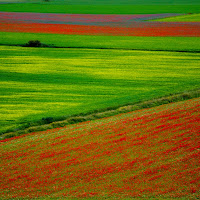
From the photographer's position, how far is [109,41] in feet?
201

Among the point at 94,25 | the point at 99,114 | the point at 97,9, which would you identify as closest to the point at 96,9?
the point at 97,9

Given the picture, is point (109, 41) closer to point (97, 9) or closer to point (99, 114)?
point (99, 114)

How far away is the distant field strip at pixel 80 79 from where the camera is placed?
29766 millimetres

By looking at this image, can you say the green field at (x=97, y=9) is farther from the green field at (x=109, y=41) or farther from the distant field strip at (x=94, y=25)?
the green field at (x=109, y=41)

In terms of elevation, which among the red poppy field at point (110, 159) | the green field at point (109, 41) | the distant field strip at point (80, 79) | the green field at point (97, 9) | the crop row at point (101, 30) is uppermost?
the green field at point (97, 9)

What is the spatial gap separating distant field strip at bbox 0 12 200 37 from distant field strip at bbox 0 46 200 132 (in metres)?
17.2

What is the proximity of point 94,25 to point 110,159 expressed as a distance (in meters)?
63.3

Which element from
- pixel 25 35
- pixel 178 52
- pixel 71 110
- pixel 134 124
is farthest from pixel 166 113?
pixel 25 35

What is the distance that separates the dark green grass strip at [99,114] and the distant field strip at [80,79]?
0.64 m

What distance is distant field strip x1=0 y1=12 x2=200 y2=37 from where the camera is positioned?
6981 cm

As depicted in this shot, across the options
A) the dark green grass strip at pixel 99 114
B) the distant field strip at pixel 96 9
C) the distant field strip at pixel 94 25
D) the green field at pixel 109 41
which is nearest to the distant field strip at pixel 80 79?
the dark green grass strip at pixel 99 114

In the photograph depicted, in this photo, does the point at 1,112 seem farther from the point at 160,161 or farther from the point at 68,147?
the point at 160,161

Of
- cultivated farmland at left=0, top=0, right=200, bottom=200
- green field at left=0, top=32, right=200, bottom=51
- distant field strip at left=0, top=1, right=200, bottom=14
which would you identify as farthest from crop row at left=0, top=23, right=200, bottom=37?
distant field strip at left=0, top=1, right=200, bottom=14

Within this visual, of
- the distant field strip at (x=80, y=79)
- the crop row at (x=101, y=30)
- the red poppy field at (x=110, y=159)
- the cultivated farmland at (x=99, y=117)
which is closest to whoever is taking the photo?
the red poppy field at (x=110, y=159)
